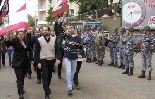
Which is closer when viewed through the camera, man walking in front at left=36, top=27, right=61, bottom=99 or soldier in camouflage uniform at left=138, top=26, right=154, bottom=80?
man walking in front at left=36, top=27, right=61, bottom=99

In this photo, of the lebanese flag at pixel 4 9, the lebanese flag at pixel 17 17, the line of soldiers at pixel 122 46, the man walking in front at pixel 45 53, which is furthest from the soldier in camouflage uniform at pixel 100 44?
the man walking in front at pixel 45 53

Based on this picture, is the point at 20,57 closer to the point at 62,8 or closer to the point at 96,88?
the point at 96,88

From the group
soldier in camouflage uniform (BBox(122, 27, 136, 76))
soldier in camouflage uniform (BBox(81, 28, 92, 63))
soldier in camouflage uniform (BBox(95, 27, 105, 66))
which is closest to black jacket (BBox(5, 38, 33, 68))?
soldier in camouflage uniform (BBox(122, 27, 136, 76))

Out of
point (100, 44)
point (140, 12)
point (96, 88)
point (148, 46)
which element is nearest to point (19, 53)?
point (96, 88)

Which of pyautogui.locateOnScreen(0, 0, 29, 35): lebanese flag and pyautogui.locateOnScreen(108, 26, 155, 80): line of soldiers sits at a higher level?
pyautogui.locateOnScreen(0, 0, 29, 35): lebanese flag

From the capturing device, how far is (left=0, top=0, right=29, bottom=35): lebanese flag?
7968 mm

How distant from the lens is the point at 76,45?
841 cm

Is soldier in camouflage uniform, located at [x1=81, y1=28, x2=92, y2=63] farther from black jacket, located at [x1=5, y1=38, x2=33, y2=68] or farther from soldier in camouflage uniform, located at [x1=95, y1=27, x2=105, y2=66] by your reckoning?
black jacket, located at [x1=5, y1=38, x2=33, y2=68]

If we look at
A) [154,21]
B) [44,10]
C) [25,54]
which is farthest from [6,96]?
[44,10]

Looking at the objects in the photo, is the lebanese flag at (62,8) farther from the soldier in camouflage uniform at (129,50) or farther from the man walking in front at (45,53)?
the soldier in camouflage uniform at (129,50)

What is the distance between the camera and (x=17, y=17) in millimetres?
8180

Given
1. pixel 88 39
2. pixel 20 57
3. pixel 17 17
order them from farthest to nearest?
1. pixel 88 39
2. pixel 17 17
3. pixel 20 57

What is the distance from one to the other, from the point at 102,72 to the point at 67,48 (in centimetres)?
443

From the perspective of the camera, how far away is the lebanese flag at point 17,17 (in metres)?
7.97
